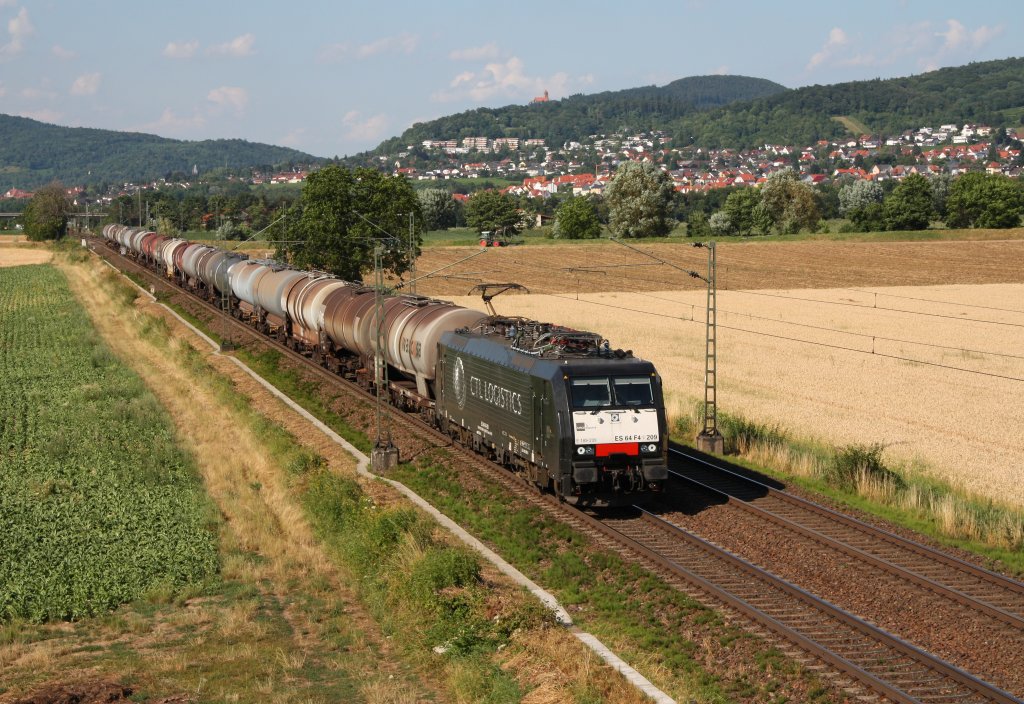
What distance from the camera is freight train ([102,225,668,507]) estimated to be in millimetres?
24172

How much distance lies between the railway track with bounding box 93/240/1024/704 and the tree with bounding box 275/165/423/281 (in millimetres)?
44569

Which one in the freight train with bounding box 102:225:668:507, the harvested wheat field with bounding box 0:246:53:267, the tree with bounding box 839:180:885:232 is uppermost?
the freight train with bounding box 102:225:668:507

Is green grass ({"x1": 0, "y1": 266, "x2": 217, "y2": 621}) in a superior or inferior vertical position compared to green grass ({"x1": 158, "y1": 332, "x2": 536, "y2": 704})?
inferior

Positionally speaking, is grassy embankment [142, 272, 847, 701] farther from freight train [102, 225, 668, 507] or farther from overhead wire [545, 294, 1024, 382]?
overhead wire [545, 294, 1024, 382]

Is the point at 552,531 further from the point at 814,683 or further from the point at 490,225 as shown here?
the point at 490,225

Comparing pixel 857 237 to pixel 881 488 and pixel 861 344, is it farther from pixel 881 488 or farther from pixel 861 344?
pixel 881 488

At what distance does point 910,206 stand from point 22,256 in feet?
381

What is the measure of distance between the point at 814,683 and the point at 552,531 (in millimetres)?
8998

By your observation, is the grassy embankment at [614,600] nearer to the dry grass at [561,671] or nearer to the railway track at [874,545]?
the dry grass at [561,671]

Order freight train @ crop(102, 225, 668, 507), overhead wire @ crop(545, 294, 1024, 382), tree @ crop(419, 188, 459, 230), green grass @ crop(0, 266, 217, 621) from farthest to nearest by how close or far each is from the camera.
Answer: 1. tree @ crop(419, 188, 459, 230)
2. overhead wire @ crop(545, 294, 1024, 382)
3. freight train @ crop(102, 225, 668, 507)
4. green grass @ crop(0, 266, 217, 621)

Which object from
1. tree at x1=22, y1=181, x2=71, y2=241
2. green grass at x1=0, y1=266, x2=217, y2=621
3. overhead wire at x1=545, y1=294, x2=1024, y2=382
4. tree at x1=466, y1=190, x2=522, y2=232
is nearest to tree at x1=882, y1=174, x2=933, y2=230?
tree at x1=466, y1=190, x2=522, y2=232

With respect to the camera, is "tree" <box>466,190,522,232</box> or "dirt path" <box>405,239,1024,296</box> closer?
"dirt path" <box>405,239,1024,296</box>

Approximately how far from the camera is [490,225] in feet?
540

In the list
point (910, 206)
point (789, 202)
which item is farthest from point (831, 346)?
point (789, 202)
